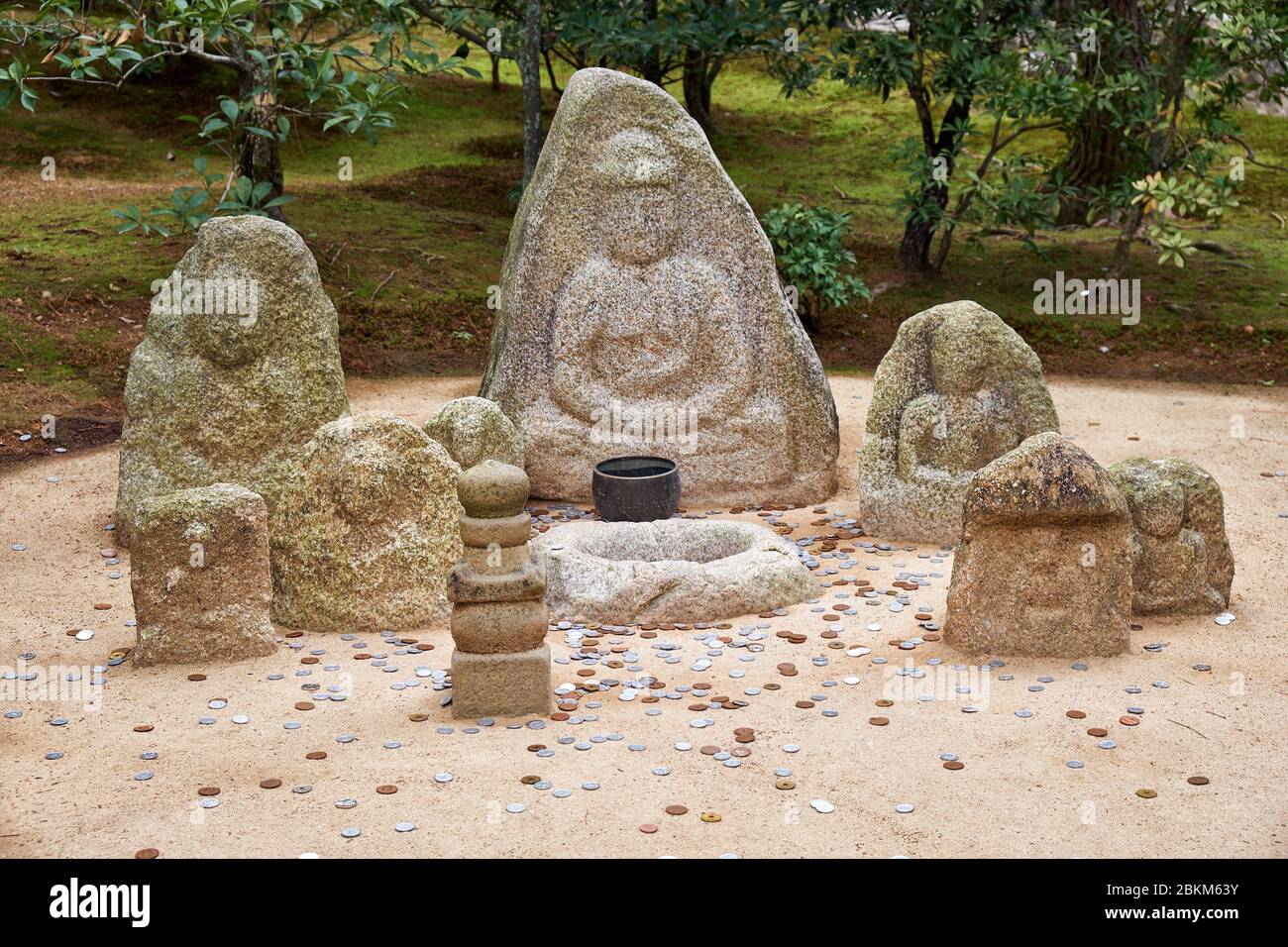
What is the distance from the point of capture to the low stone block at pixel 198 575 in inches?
284

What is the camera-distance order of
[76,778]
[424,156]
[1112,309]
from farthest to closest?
[424,156], [1112,309], [76,778]

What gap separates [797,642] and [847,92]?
18757 mm

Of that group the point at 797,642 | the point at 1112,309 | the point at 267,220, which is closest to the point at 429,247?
the point at 267,220

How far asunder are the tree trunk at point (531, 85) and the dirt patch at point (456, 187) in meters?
3.23

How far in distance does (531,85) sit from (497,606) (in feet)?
29.1

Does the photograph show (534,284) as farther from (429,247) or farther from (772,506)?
(429,247)

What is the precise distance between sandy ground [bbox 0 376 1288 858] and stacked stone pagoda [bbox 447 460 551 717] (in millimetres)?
183

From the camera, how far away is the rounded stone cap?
6.39 meters

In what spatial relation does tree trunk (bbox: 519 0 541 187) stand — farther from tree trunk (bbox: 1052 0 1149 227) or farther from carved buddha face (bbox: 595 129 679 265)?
tree trunk (bbox: 1052 0 1149 227)

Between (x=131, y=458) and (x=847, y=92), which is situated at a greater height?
(x=847, y=92)

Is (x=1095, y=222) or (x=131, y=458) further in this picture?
(x=1095, y=222)

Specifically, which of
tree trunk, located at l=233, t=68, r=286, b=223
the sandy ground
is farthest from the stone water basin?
tree trunk, located at l=233, t=68, r=286, b=223

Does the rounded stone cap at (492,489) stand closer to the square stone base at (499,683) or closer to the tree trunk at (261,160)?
the square stone base at (499,683)

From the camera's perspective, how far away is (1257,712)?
6.51m
